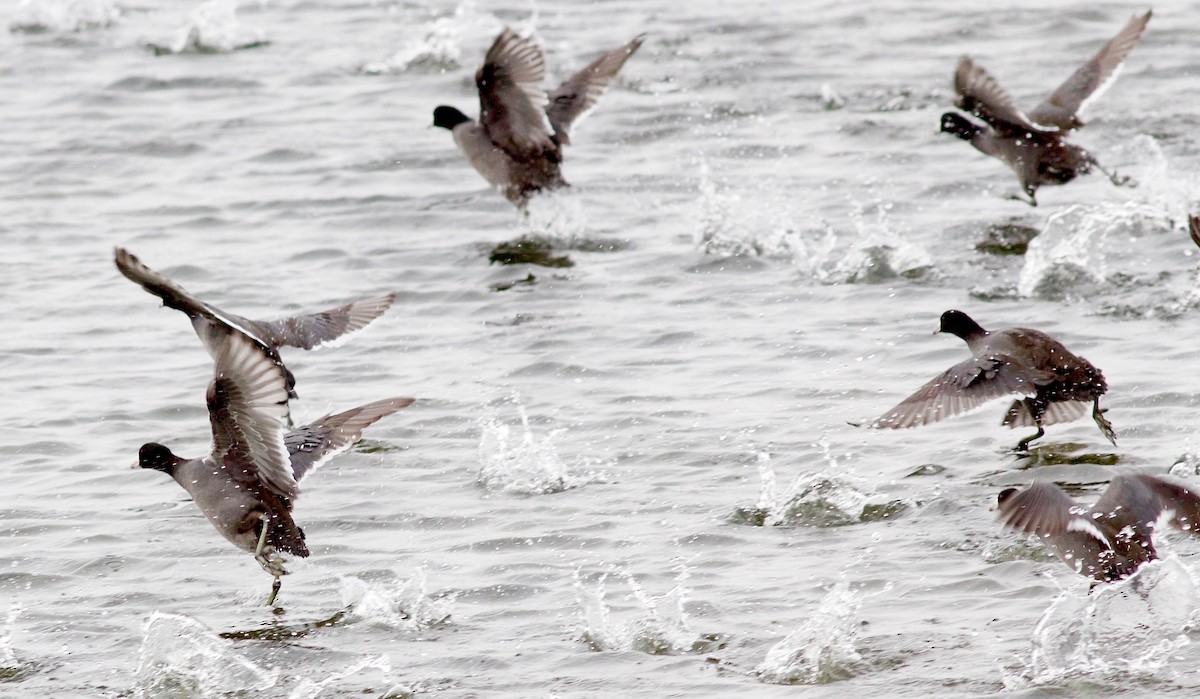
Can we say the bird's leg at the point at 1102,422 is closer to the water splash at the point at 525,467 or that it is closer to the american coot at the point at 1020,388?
the american coot at the point at 1020,388

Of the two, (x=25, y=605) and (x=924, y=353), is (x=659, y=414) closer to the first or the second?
(x=924, y=353)

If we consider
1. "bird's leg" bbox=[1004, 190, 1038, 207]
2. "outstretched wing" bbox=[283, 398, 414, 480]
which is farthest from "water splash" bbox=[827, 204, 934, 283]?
"outstretched wing" bbox=[283, 398, 414, 480]

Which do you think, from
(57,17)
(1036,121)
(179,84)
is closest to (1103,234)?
(1036,121)

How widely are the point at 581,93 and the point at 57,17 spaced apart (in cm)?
752

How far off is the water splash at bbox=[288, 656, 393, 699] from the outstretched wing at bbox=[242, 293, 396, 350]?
2.56 meters

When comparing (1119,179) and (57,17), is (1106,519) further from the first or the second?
(57,17)

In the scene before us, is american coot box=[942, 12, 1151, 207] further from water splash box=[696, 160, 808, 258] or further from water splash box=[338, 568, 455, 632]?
water splash box=[338, 568, 455, 632]

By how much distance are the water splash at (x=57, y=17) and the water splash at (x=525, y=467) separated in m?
11.0

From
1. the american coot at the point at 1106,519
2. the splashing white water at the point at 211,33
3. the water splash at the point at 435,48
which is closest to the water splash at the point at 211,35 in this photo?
the splashing white water at the point at 211,33

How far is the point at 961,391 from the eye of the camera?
21.9 feet

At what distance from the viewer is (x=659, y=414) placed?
7598 mm

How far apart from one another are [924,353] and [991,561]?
2485 mm

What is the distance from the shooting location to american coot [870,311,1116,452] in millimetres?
6598

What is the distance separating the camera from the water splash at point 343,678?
5246 mm
